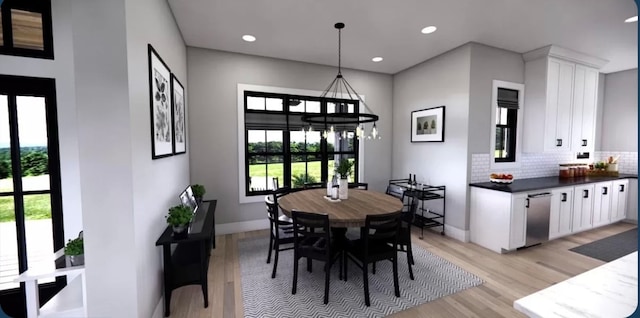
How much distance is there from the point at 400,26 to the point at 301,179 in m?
2.82

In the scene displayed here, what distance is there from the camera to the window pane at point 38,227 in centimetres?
197

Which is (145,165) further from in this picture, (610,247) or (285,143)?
(610,247)

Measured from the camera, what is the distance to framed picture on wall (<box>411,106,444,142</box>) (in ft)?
12.9

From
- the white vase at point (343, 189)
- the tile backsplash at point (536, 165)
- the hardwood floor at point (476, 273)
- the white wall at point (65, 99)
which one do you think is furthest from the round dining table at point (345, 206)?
the white wall at point (65, 99)

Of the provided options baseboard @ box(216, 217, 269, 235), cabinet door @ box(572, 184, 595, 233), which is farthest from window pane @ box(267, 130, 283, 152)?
cabinet door @ box(572, 184, 595, 233)

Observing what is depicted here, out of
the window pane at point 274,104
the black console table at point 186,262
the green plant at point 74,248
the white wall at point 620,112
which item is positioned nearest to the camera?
the green plant at point 74,248

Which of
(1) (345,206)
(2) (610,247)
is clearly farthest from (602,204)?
(1) (345,206)

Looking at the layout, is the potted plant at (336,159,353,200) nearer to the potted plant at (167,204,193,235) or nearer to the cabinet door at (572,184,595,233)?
the potted plant at (167,204,193,235)

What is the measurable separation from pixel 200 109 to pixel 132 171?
2.37 m

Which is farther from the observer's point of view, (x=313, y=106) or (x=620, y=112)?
(x=620, y=112)

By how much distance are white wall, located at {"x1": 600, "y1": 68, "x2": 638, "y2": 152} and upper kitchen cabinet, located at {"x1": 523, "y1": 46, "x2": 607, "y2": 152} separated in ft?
4.08

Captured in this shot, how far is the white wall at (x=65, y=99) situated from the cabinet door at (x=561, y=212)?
18.5 ft

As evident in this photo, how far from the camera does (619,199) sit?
173 inches

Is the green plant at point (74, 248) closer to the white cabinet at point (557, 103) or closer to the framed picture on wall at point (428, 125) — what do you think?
the framed picture on wall at point (428, 125)
